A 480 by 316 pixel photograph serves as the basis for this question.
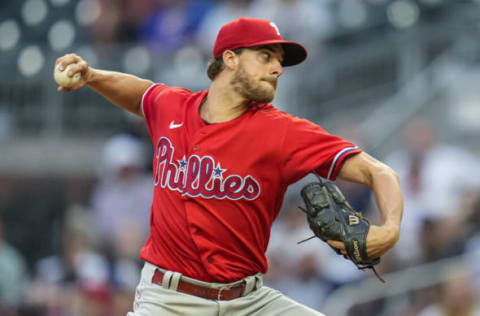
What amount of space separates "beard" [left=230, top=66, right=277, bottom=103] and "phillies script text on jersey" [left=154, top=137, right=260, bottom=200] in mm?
374

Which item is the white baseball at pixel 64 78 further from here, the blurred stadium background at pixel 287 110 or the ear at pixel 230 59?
the blurred stadium background at pixel 287 110

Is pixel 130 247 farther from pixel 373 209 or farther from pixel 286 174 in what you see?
pixel 286 174

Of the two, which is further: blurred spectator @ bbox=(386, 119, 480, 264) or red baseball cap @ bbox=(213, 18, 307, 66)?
blurred spectator @ bbox=(386, 119, 480, 264)

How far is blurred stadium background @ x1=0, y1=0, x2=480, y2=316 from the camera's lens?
664 cm

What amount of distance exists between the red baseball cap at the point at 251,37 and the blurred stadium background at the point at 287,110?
273 centimetres

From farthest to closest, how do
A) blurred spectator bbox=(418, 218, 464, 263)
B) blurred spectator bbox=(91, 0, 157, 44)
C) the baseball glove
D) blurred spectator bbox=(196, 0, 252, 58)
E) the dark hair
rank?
blurred spectator bbox=(91, 0, 157, 44) → blurred spectator bbox=(196, 0, 252, 58) → blurred spectator bbox=(418, 218, 464, 263) → the dark hair → the baseball glove

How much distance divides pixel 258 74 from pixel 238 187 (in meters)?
0.58

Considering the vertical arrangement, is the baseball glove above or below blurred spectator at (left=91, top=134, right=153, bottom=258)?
above

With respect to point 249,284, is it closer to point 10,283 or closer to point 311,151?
point 311,151

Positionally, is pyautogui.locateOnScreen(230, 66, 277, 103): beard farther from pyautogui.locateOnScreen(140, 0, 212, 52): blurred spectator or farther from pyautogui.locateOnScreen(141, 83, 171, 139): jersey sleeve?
pyautogui.locateOnScreen(140, 0, 212, 52): blurred spectator

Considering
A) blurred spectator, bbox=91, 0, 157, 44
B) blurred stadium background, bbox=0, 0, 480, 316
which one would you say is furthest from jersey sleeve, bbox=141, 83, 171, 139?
blurred spectator, bbox=91, 0, 157, 44

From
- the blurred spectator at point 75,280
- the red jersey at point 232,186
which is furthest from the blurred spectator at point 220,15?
the red jersey at point 232,186

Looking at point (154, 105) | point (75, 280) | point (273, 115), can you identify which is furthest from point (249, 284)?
point (75, 280)

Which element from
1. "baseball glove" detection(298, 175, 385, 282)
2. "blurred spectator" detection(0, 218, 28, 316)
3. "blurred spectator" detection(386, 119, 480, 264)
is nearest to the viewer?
"baseball glove" detection(298, 175, 385, 282)
